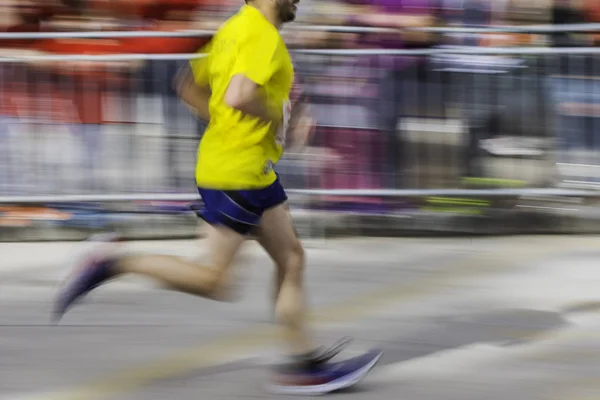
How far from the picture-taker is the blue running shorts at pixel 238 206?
4410 mm

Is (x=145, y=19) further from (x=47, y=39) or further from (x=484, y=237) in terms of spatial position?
(x=484, y=237)

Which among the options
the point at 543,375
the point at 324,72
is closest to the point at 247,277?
the point at 324,72

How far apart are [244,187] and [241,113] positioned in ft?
0.89

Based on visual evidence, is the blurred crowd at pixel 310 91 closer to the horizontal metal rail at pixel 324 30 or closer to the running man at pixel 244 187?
the horizontal metal rail at pixel 324 30

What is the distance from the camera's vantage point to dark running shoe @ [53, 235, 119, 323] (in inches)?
175

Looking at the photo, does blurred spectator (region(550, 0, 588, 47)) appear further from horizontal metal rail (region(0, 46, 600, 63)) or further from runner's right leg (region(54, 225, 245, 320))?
runner's right leg (region(54, 225, 245, 320))

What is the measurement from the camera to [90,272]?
4461mm

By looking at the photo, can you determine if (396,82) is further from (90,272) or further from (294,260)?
(90,272)

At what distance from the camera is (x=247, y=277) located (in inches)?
259

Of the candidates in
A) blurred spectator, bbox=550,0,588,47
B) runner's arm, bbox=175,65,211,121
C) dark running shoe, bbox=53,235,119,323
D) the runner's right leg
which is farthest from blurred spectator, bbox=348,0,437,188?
dark running shoe, bbox=53,235,119,323

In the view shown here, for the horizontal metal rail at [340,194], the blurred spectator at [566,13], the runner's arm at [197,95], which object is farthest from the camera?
the blurred spectator at [566,13]

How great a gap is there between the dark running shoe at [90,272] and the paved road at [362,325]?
0.40m

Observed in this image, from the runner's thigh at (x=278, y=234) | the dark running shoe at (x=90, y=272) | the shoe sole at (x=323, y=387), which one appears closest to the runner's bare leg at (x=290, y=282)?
the runner's thigh at (x=278, y=234)

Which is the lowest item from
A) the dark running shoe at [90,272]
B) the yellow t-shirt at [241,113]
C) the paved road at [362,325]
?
the paved road at [362,325]
